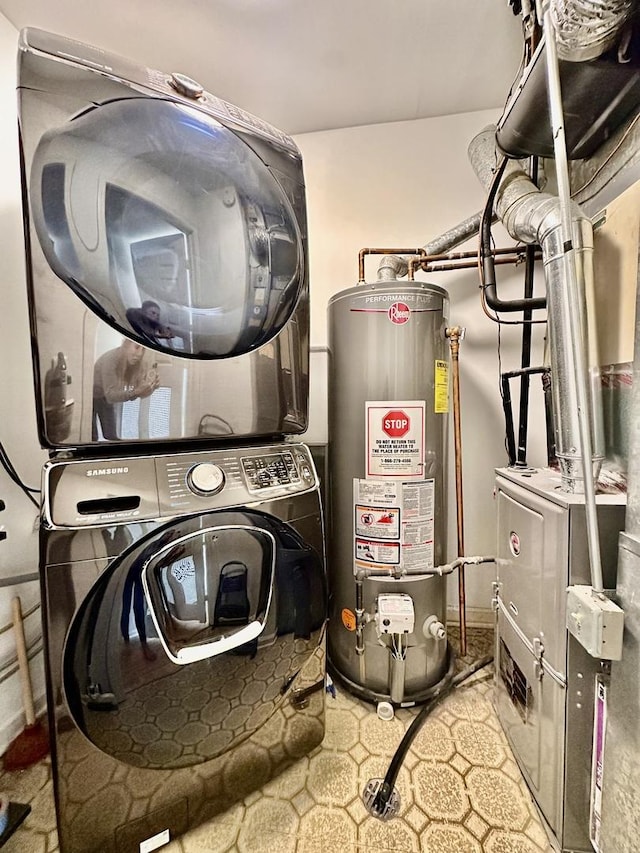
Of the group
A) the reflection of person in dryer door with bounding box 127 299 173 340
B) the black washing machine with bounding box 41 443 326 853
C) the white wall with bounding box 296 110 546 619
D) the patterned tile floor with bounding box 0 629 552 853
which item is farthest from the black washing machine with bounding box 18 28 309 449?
the patterned tile floor with bounding box 0 629 552 853

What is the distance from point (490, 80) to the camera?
52.8 inches

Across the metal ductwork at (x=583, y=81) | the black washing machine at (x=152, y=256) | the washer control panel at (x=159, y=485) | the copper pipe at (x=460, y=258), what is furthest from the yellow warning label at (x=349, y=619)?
the metal ductwork at (x=583, y=81)

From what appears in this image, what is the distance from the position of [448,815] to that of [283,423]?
1.05 metres

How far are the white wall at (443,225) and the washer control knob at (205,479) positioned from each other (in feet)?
3.94

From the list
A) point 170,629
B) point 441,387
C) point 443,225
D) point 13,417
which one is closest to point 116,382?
point 170,629

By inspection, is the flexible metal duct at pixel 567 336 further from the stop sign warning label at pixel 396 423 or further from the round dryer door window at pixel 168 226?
the round dryer door window at pixel 168 226

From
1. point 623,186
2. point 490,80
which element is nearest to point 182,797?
point 623,186

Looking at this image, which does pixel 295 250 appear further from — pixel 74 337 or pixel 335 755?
pixel 335 755

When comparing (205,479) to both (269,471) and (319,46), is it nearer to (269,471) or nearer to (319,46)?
(269,471)

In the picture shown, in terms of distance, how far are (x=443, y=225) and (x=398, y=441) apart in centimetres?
111

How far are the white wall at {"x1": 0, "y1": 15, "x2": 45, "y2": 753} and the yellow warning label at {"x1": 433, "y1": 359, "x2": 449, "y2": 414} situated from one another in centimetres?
132

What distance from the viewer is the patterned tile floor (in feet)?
2.58

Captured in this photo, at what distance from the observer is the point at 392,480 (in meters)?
1.09

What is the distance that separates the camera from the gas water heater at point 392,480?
1094 millimetres
